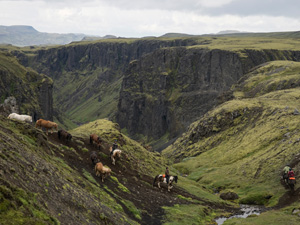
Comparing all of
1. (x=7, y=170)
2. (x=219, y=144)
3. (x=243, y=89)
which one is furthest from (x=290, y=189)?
(x=243, y=89)

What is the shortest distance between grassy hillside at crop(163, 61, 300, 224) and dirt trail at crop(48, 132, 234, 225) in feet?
58.5

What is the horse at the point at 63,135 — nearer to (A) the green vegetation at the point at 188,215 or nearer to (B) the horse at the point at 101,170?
(B) the horse at the point at 101,170

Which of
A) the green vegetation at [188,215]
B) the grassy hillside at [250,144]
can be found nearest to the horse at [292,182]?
the grassy hillside at [250,144]

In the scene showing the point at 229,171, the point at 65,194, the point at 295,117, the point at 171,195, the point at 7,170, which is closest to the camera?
the point at 7,170

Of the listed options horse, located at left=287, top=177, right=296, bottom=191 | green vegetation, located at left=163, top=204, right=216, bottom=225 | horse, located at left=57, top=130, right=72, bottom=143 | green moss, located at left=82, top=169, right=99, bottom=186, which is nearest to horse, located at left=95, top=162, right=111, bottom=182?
green moss, located at left=82, top=169, right=99, bottom=186

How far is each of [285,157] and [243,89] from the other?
106 m

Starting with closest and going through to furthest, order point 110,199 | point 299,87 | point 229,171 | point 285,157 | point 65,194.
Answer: point 65,194
point 110,199
point 285,157
point 229,171
point 299,87

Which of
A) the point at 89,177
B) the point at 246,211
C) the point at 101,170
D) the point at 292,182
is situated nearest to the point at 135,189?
the point at 101,170

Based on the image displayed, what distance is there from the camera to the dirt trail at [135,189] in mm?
40094

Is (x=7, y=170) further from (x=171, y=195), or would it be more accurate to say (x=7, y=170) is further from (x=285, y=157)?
(x=285, y=157)

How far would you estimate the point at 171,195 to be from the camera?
52094 mm

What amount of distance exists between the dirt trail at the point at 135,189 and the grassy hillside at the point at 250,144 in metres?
17.8

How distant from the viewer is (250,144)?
3794 inches

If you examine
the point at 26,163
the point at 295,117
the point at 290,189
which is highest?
the point at 26,163
